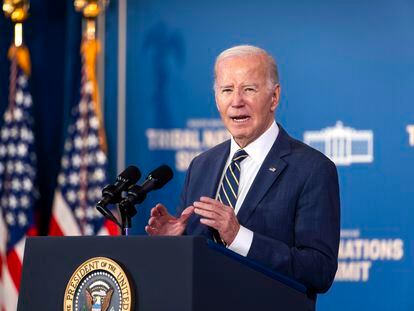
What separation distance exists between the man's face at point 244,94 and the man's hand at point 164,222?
441 mm

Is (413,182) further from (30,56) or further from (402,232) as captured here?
(30,56)

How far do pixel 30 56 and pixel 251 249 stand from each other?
3.84 m

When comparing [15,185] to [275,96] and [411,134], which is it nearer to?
[411,134]

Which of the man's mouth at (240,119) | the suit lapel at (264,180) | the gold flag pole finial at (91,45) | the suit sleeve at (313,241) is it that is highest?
the gold flag pole finial at (91,45)

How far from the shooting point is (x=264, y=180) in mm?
3148

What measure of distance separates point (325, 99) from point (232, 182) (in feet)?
8.72

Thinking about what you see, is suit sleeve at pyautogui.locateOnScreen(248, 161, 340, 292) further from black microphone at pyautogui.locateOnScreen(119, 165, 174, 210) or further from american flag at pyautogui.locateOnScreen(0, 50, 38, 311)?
american flag at pyautogui.locateOnScreen(0, 50, 38, 311)

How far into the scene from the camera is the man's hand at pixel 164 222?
3.00 metres

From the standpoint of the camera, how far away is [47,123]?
6.34 metres

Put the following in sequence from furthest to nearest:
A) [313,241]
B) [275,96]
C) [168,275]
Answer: [275,96] → [313,241] → [168,275]

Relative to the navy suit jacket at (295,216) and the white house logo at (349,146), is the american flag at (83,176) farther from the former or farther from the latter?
the navy suit jacket at (295,216)

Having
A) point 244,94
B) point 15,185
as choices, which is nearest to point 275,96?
point 244,94

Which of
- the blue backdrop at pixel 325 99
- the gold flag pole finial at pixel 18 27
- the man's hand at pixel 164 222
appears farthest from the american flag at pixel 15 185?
the man's hand at pixel 164 222

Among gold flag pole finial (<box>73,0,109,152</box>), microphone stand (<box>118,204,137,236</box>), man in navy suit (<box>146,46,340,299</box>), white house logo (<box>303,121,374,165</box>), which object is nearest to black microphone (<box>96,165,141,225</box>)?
microphone stand (<box>118,204,137,236</box>)
